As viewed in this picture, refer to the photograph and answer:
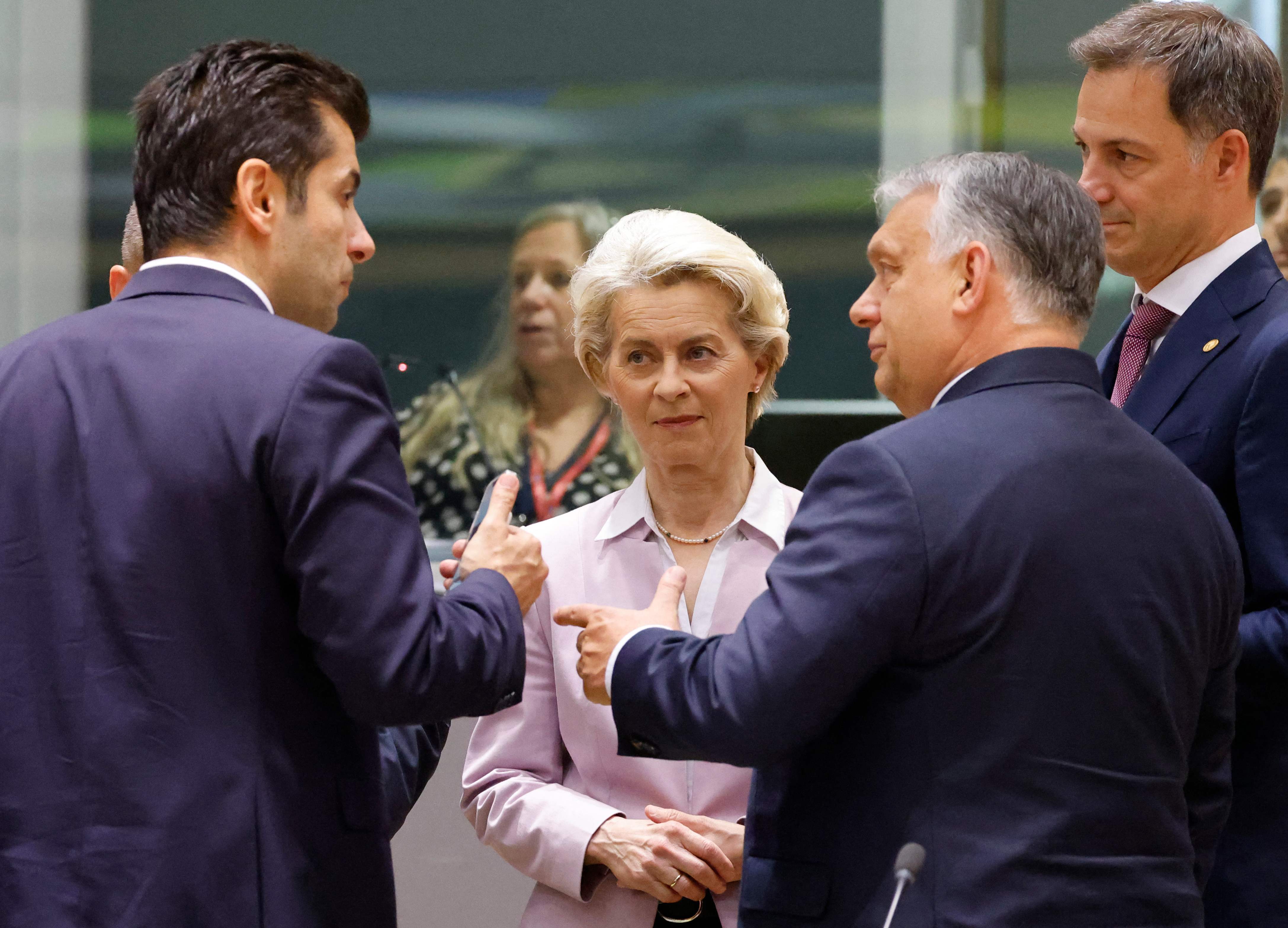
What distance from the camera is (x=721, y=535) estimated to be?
2182 mm

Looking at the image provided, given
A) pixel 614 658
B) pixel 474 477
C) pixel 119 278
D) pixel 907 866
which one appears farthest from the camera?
pixel 474 477

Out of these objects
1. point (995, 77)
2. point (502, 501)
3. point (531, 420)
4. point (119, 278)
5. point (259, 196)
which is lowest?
point (531, 420)

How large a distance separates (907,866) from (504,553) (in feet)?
2.12

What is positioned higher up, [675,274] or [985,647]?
[675,274]

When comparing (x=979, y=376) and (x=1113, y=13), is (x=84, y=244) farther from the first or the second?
(x=979, y=376)

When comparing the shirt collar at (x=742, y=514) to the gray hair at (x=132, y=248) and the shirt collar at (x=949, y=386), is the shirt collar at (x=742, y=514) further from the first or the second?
the gray hair at (x=132, y=248)

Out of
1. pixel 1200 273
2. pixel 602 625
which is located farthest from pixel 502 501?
pixel 1200 273

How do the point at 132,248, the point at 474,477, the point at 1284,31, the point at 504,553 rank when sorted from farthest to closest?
the point at 474,477 < the point at 1284,31 < the point at 132,248 < the point at 504,553

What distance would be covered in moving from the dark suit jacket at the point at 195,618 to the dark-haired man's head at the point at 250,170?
0.48 ft

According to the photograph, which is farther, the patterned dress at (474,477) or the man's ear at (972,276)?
the patterned dress at (474,477)

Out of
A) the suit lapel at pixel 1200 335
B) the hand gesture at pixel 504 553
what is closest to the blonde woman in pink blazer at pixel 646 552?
the hand gesture at pixel 504 553

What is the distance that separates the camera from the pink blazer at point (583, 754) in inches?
77.7

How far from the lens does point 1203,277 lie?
79.8 inches

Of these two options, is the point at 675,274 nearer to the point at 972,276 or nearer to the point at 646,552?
the point at 646,552
